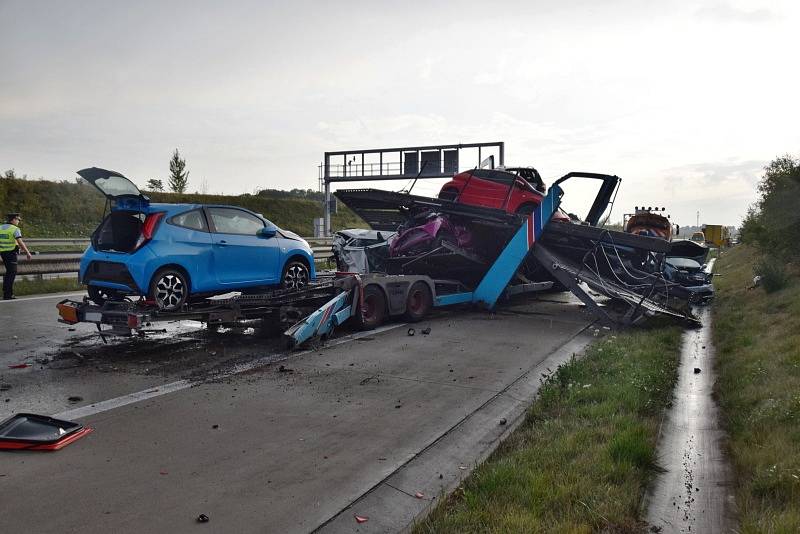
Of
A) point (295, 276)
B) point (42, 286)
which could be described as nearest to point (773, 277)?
point (295, 276)

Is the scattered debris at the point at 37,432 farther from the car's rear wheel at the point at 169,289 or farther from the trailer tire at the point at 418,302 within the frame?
the trailer tire at the point at 418,302

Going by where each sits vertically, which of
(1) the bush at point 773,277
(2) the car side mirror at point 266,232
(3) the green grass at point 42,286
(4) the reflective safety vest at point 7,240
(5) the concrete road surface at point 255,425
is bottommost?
(5) the concrete road surface at point 255,425

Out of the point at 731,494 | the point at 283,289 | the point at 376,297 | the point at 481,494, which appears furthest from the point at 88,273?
the point at 731,494

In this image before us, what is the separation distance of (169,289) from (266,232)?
5.69ft

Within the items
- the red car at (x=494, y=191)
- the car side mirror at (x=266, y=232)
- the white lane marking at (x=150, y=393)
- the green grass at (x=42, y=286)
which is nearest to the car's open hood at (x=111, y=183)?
the car side mirror at (x=266, y=232)

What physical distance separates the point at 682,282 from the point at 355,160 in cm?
2024

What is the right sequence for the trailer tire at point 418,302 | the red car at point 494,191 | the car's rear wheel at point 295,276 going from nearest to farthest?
the car's rear wheel at point 295,276 < the trailer tire at point 418,302 < the red car at point 494,191

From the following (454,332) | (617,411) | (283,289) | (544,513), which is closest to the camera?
(544,513)

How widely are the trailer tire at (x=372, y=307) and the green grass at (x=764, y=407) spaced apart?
16.1ft

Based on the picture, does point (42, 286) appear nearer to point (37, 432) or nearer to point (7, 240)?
point (7, 240)

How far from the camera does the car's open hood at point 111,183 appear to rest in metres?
7.04

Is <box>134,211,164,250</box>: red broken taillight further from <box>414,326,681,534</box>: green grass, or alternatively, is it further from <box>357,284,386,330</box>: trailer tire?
<box>414,326,681,534</box>: green grass

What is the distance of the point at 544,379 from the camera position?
6914mm

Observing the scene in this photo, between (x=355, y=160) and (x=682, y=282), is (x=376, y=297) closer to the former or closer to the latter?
(x=682, y=282)
